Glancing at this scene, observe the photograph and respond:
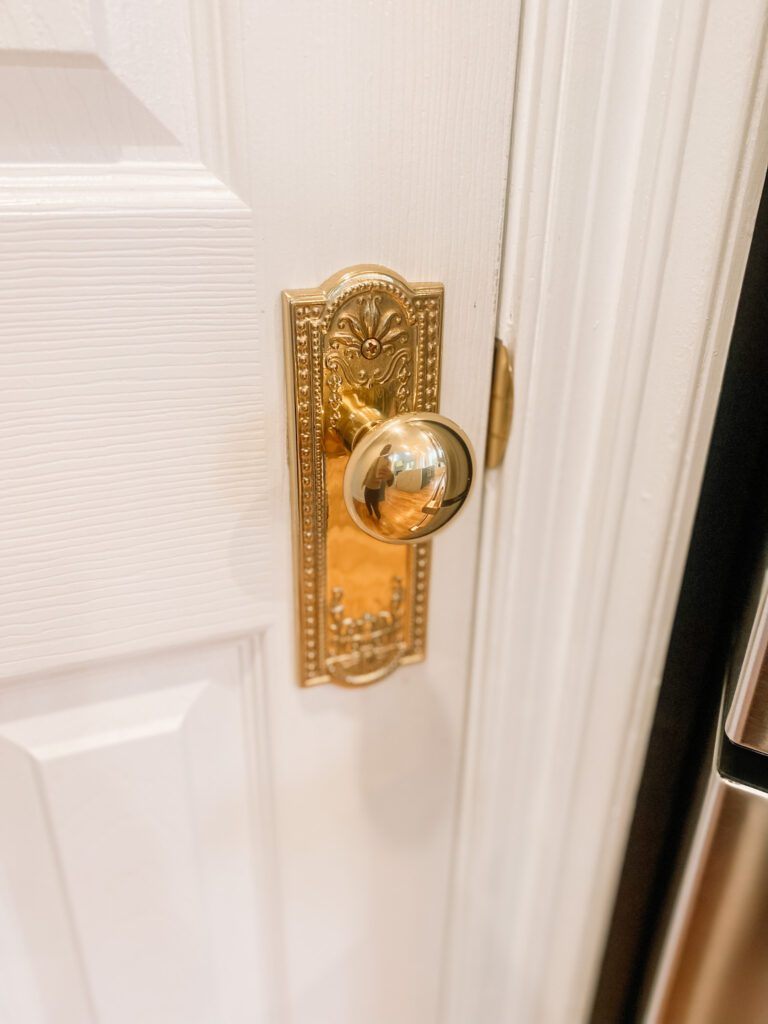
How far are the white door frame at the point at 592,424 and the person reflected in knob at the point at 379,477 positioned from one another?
0.13 metres

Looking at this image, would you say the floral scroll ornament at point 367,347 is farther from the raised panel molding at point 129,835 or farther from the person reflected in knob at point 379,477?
the raised panel molding at point 129,835

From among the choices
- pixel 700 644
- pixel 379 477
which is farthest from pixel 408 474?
pixel 700 644

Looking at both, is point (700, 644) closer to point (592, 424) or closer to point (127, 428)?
point (592, 424)

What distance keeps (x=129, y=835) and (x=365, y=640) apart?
0.18 m

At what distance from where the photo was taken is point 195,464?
358mm

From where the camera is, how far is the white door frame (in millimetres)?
328

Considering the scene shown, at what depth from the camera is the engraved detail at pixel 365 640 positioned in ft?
1.41

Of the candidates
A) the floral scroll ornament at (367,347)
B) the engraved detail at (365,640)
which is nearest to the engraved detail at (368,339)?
the floral scroll ornament at (367,347)

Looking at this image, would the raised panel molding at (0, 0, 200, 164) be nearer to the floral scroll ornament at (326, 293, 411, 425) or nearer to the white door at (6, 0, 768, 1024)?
the white door at (6, 0, 768, 1024)

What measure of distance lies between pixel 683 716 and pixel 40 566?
390 mm

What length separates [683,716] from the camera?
0.47 metres

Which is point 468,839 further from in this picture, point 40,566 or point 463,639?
point 40,566

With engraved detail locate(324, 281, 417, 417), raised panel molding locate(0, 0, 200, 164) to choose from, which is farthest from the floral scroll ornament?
raised panel molding locate(0, 0, 200, 164)

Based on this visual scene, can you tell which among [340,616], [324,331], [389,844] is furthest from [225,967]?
[324,331]
